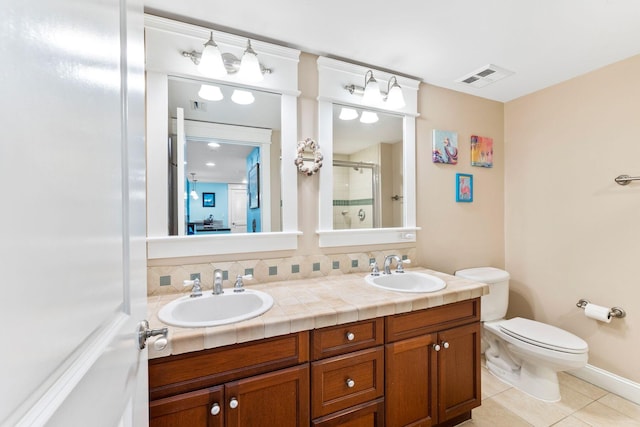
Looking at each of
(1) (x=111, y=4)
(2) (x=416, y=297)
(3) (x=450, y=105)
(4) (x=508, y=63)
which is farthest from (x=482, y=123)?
(1) (x=111, y=4)

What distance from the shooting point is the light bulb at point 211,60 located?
57.2 inches

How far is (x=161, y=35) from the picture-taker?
143 centimetres

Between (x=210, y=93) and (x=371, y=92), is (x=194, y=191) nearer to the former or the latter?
(x=210, y=93)

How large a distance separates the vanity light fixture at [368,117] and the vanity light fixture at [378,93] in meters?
0.07

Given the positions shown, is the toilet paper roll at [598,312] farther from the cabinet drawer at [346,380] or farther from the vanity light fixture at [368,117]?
the vanity light fixture at [368,117]

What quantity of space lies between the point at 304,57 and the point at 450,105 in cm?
133

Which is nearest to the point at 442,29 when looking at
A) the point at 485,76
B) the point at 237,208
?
the point at 485,76

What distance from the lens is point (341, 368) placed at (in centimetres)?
119

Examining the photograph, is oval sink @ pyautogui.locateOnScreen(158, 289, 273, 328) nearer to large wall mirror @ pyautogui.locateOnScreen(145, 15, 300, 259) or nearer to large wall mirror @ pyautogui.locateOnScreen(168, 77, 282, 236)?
large wall mirror @ pyautogui.locateOnScreen(145, 15, 300, 259)

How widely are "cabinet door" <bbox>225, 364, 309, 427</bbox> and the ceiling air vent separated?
229cm

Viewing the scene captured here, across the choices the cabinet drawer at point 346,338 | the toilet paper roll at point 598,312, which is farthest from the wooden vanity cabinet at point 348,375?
the toilet paper roll at point 598,312

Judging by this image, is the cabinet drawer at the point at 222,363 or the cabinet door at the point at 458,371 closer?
the cabinet drawer at the point at 222,363

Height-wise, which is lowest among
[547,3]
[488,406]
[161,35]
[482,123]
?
[488,406]

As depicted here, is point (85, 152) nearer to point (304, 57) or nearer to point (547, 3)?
point (304, 57)
